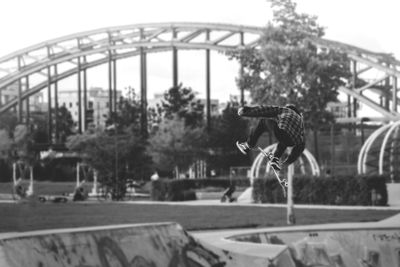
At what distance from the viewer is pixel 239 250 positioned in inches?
430

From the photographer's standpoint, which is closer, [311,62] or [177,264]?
[177,264]

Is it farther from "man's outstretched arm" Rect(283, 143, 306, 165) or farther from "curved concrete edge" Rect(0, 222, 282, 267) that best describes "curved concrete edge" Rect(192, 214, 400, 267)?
"man's outstretched arm" Rect(283, 143, 306, 165)

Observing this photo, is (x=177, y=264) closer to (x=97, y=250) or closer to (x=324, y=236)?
(x=97, y=250)

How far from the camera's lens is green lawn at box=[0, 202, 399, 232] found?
22.3 metres

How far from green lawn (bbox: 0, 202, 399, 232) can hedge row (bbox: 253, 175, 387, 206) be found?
378 centimetres

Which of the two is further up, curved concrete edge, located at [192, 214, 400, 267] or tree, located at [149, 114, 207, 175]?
tree, located at [149, 114, 207, 175]

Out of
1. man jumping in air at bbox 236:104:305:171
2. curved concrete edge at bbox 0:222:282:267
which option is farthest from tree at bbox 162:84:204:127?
man jumping in air at bbox 236:104:305:171

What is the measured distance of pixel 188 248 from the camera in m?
10.8

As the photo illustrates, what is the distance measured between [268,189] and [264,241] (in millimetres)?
21555

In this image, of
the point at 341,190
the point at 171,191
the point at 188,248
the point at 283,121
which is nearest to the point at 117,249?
the point at 188,248

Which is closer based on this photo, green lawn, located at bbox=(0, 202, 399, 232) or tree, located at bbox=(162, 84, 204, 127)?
green lawn, located at bbox=(0, 202, 399, 232)

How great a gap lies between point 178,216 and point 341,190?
9.08 metres

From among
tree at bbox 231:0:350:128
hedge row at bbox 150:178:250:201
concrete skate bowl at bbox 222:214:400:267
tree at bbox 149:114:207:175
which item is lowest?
hedge row at bbox 150:178:250:201

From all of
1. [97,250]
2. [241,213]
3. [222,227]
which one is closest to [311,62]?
[222,227]
